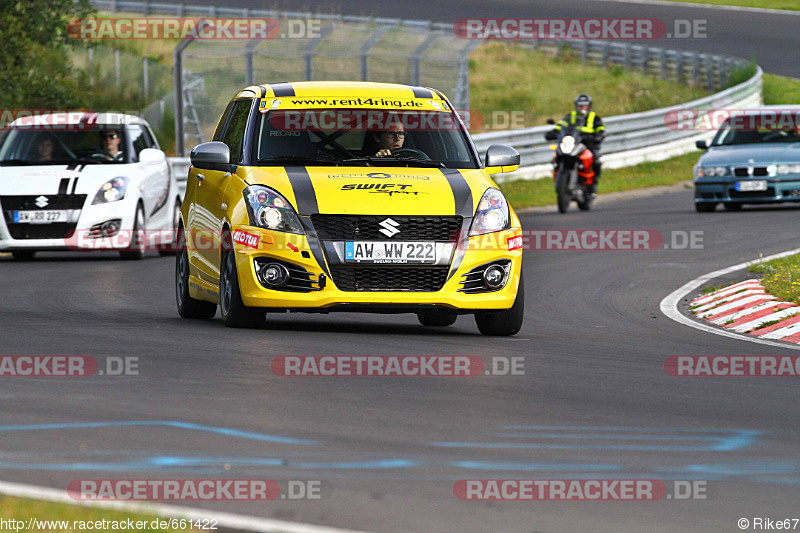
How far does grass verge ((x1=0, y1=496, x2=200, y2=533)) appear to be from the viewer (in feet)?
16.5

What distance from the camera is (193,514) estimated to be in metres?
5.29

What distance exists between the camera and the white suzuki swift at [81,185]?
58.4 feet

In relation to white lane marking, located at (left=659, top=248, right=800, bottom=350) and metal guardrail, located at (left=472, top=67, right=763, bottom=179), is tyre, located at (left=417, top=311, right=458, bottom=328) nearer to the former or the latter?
white lane marking, located at (left=659, top=248, right=800, bottom=350)

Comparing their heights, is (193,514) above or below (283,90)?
below

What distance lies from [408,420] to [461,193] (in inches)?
138

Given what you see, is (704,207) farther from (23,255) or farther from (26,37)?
(26,37)

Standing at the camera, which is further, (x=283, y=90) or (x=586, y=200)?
(x=586, y=200)

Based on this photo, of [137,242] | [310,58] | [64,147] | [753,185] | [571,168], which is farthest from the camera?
[310,58]

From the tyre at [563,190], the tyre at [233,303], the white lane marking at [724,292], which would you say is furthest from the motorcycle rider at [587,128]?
the tyre at [233,303]

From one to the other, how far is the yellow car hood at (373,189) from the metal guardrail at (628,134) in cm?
1697

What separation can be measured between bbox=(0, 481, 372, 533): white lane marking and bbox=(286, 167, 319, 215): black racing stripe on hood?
472 cm

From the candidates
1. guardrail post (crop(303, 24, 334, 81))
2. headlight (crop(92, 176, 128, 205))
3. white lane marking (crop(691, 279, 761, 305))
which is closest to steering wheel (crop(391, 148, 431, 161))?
white lane marking (crop(691, 279, 761, 305))

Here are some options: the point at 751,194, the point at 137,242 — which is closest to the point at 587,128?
the point at 751,194

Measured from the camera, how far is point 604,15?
5119 cm
